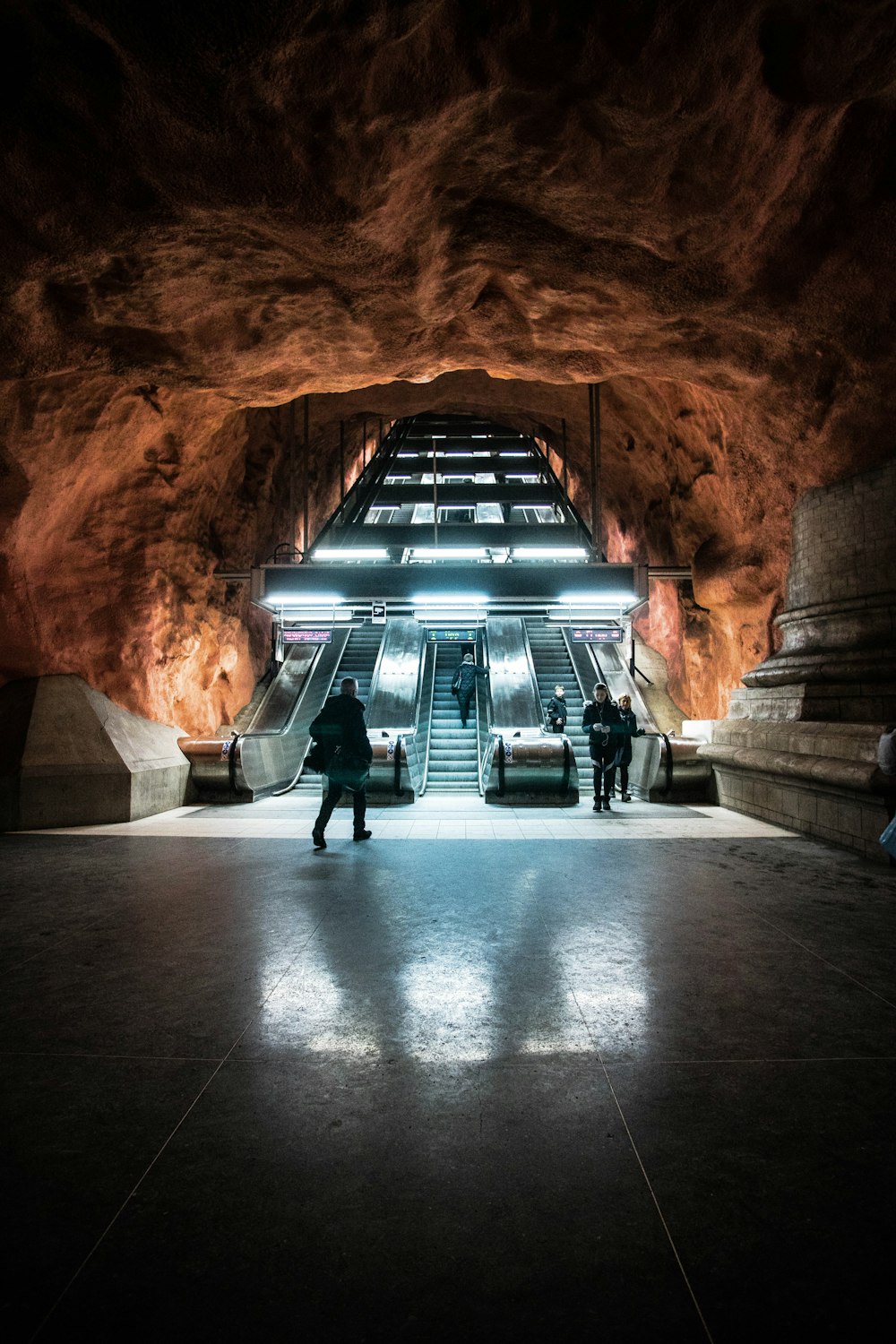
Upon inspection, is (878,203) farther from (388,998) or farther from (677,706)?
(677,706)

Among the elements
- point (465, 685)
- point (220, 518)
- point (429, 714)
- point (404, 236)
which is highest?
point (404, 236)

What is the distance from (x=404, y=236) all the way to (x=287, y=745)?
8132 millimetres

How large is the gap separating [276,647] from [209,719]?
3.16 meters

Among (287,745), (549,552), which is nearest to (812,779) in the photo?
(287,745)

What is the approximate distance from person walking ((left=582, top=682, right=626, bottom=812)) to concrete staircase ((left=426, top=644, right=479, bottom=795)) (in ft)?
A: 7.82

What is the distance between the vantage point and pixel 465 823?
722cm

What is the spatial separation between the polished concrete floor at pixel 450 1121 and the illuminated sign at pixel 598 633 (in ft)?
27.7

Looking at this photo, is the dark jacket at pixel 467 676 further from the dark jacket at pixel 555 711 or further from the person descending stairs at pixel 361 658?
the person descending stairs at pixel 361 658

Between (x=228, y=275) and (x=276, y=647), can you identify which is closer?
(x=228, y=275)

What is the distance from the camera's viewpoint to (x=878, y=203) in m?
5.01

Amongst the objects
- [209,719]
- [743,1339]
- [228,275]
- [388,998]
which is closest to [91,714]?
[209,719]

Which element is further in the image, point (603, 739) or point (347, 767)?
point (603, 739)

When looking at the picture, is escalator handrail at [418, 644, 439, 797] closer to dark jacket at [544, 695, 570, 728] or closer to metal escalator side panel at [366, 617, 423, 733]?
metal escalator side panel at [366, 617, 423, 733]

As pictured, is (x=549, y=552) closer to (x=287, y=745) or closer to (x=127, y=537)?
(x=287, y=745)
